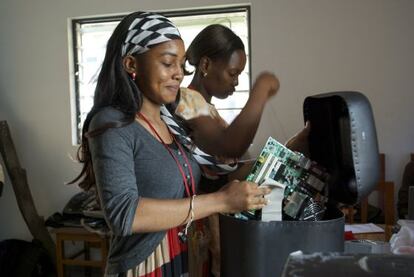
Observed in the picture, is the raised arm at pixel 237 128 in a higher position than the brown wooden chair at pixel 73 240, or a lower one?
higher

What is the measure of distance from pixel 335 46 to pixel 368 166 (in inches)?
79.0

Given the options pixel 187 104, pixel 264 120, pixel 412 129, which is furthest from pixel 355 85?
pixel 187 104

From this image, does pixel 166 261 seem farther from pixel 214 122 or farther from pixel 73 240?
pixel 73 240

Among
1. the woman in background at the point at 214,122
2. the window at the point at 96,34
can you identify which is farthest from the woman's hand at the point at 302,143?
the window at the point at 96,34

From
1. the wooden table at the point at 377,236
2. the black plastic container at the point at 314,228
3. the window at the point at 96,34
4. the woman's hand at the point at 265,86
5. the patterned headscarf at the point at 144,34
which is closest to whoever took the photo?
the black plastic container at the point at 314,228

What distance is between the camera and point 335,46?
252cm

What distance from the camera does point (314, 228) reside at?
667mm

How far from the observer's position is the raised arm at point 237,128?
89 centimetres

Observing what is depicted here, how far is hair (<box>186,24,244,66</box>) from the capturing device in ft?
3.73

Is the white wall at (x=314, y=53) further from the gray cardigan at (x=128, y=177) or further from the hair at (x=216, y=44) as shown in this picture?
the gray cardigan at (x=128, y=177)

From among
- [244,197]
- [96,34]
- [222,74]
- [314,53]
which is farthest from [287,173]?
[96,34]

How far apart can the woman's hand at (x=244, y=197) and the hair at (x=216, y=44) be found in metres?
0.50

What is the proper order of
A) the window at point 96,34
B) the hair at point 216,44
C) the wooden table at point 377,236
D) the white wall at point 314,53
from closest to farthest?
the hair at point 216,44, the wooden table at point 377,236, the white wall at point 314,53, the window at point 96,34

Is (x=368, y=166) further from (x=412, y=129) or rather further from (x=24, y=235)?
(x=24, y=235)
